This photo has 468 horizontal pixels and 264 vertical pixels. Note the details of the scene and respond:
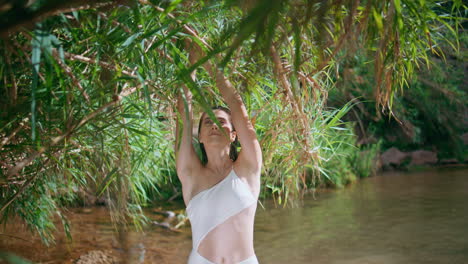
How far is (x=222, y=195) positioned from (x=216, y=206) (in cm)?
6

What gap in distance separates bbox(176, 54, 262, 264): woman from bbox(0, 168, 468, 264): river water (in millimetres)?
2315

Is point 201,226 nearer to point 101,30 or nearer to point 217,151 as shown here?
point 217,151

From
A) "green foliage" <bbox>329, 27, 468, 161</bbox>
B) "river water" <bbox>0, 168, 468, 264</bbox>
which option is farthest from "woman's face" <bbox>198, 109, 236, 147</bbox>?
"green foliage" <bbox>329, 27, 468, 161</bbox>

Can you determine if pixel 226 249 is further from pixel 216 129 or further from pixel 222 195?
pixel 216 129

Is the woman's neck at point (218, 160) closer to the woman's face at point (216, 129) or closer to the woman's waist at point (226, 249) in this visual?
the woman's face at point (216, 129)

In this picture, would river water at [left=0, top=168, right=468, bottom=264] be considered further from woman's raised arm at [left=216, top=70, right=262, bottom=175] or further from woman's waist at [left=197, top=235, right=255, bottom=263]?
woman's raised arm at [left=216, top=70, right=262, bottom=175]

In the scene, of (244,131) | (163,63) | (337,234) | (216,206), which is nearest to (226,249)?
(216,206)

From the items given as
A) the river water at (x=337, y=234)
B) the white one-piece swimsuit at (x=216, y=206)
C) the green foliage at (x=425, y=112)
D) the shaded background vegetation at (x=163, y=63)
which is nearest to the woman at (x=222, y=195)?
the white one-piece swimsuit at (x=216, y=206)

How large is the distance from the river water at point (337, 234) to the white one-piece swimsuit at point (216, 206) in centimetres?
232

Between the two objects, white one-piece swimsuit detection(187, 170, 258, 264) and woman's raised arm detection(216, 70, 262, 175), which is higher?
woman's raised arm detection(216, 70, 262, 175)

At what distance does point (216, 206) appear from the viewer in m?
1.99

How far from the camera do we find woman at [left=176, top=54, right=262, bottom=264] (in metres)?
1.95

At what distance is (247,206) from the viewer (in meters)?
1.99

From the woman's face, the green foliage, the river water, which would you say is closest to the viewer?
the woman's face
